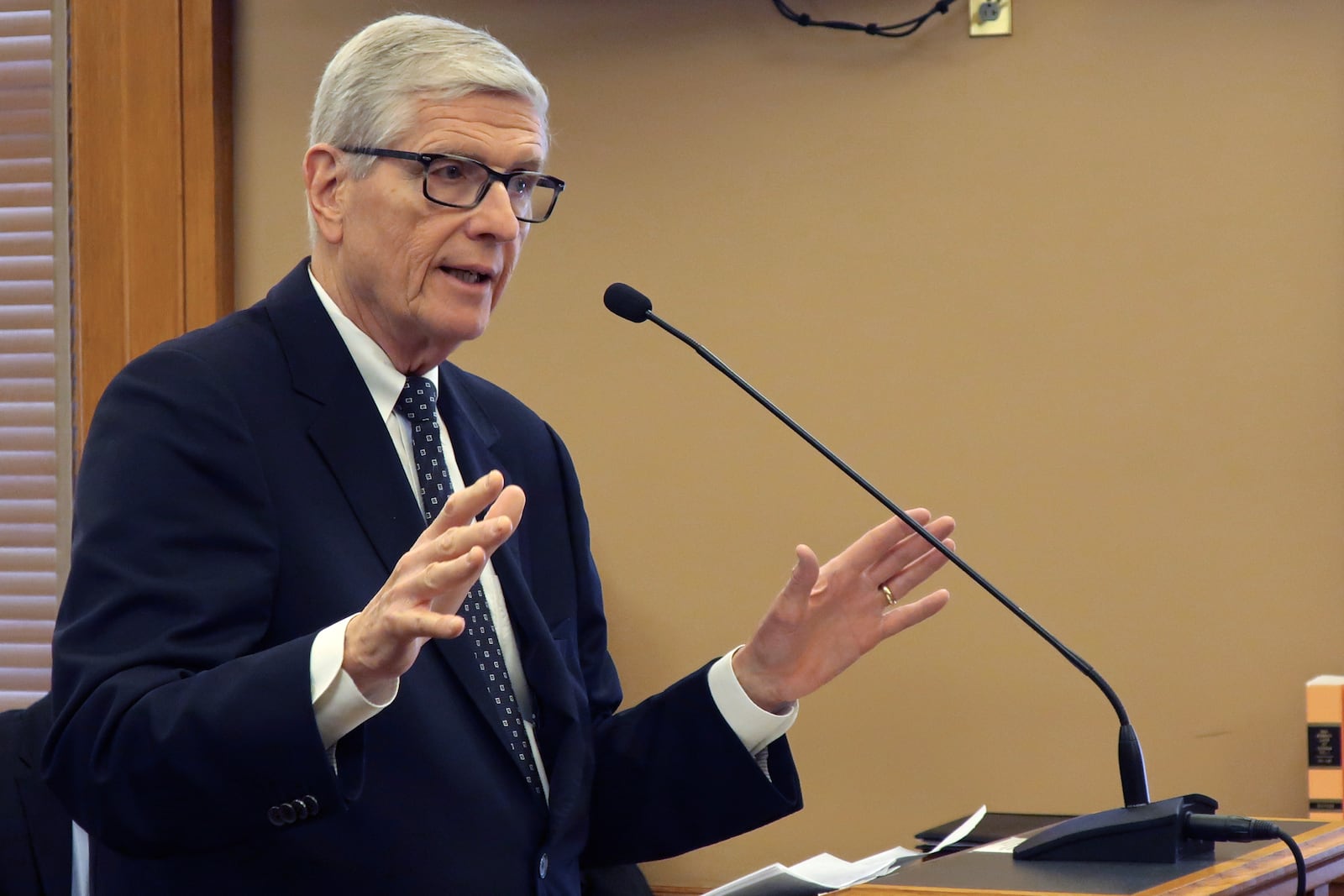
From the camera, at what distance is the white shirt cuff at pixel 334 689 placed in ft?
4.00

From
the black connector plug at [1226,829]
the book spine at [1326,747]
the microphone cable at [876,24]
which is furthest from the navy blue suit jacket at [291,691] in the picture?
the microphone cable at [876,24]

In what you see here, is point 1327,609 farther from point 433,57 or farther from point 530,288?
point 433,57

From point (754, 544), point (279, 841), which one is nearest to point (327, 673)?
point (279, 841)

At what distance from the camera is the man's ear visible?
1.63 metres

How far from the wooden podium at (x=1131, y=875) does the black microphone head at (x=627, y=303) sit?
68 centimetres

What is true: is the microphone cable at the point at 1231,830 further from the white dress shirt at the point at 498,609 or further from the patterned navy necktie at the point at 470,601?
the patterned navy necktie at the point at 470,601

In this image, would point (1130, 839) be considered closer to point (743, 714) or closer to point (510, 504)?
point (743, 714)

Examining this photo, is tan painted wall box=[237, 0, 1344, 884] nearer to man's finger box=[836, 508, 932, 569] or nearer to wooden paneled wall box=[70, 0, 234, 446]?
wooden paneled wall box=[70, 0, 234, 446]

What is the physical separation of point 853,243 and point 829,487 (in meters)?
0.46

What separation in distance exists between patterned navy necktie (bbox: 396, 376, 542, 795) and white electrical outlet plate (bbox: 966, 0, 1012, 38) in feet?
5.05

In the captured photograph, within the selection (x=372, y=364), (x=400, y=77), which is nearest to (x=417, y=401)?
(x=372, y=364)

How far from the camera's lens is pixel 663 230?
2.89 metres

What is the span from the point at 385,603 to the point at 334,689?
12 centimetres

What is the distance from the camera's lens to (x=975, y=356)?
9.04ft
